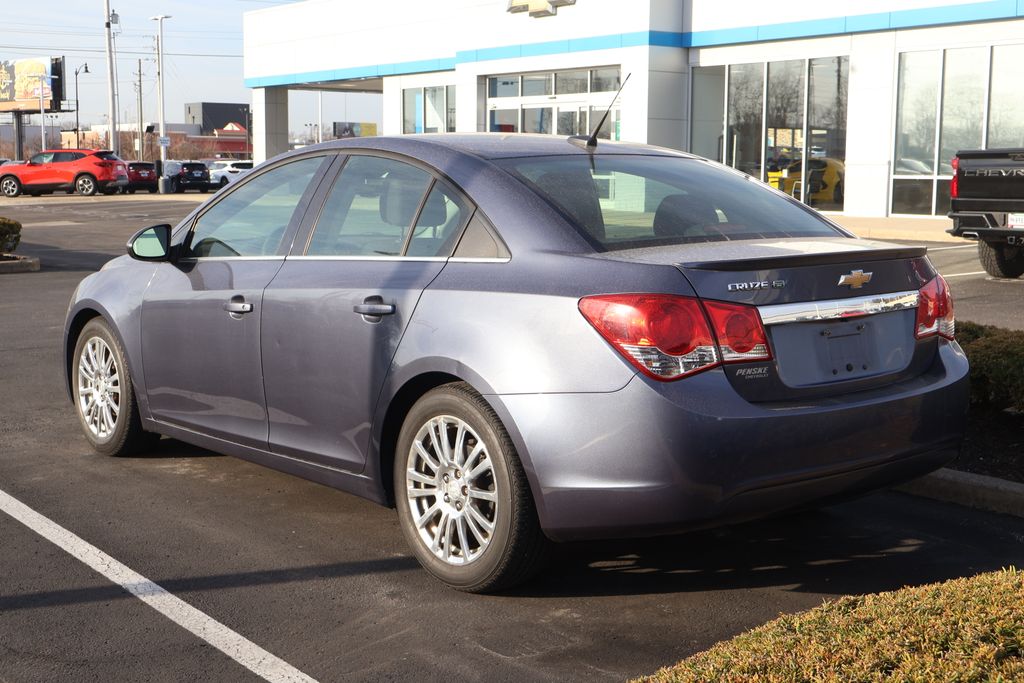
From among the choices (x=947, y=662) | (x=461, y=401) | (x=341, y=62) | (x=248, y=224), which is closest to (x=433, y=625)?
(x=461, y=401)

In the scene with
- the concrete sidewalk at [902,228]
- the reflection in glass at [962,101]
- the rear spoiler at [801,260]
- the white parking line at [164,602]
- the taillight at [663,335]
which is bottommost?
the white parking line at [164,602]

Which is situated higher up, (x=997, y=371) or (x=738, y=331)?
(x=738, y=331)

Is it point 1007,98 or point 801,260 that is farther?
point 1007,98

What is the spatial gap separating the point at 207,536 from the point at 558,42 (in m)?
Result: 27.2

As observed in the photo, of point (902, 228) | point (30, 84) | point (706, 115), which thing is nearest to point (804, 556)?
point (902, 228)

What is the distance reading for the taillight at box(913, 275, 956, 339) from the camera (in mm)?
4457

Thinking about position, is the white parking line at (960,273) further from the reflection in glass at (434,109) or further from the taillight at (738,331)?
the reflection in glass at (434,109)

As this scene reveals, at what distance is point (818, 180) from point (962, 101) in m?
3.94

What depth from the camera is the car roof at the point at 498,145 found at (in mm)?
4906

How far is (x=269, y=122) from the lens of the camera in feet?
151

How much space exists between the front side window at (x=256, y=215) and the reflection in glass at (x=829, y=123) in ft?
73.4

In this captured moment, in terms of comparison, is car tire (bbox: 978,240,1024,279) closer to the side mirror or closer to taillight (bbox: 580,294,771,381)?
the side mirror

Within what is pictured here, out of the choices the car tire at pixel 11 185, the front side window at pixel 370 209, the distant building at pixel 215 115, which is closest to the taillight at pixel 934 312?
the front side window at pixel 370 209

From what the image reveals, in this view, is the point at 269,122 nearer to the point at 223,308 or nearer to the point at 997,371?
the point at 223,308
